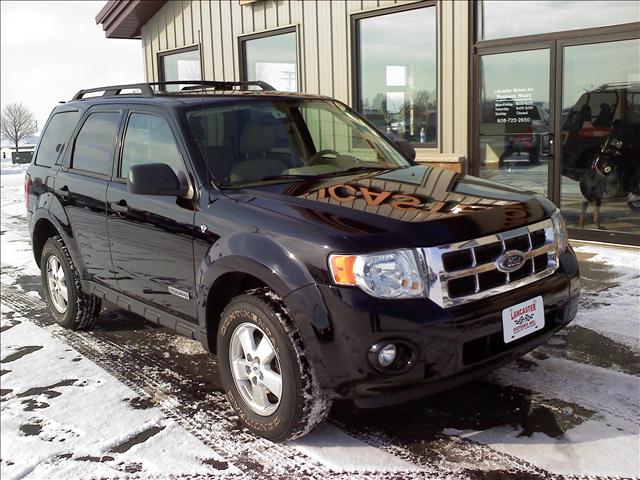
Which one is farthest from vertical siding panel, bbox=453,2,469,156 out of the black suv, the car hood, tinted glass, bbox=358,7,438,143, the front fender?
the front fender

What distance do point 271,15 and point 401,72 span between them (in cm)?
285

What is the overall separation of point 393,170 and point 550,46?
457 cm

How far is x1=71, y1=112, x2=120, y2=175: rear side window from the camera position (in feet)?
15.3

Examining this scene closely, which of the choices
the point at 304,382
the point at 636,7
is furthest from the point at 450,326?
the point at 636,7

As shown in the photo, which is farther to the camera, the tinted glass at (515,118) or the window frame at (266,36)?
the window frame at (266,36)

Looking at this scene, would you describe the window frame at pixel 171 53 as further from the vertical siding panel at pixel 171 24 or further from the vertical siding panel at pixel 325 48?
the vertical siding panel at pixel 325 48

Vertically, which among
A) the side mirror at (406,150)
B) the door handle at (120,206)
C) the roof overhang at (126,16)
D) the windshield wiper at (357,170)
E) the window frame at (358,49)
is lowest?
the door handle at (120,206)

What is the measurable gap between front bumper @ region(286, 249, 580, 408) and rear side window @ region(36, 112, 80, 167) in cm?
309

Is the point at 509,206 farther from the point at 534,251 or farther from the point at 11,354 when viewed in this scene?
the point at 11,354

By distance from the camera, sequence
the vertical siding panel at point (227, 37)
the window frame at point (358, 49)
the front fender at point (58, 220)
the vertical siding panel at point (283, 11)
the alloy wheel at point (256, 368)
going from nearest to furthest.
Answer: the alloy wheel at point (256, 368) < the front fender at point (58, 220) < the window frame at point (358, 49) < the vertical siding panel at point (283, 11) < the vertical siding panel at point (227, 37)

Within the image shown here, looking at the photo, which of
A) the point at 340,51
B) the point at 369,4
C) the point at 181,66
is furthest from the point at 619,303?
the point at 181,66

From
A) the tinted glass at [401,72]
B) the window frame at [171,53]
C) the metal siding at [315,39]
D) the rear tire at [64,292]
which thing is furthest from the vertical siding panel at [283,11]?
the rear tire at [64,292]

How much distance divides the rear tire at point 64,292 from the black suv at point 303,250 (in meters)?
0.23

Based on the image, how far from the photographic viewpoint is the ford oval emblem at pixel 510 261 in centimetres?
320
